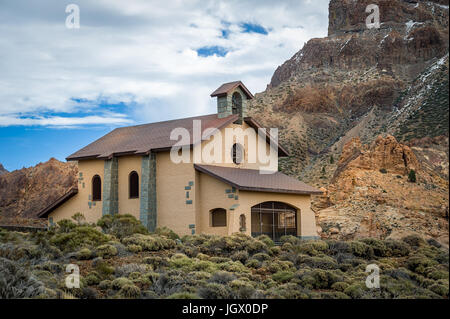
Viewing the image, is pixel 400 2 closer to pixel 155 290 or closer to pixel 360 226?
pixel 360 226

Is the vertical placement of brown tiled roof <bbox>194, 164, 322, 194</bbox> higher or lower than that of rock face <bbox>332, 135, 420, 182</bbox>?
lower

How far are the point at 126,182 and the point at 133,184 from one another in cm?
43

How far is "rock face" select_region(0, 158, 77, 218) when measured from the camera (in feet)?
173

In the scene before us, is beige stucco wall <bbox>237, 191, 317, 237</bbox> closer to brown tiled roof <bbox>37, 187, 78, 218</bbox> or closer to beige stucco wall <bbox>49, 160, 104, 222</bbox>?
beige stucco wall <bbox>49, 160, 104, 222</bbox>

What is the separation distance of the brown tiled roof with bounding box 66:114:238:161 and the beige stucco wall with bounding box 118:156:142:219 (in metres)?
0.59

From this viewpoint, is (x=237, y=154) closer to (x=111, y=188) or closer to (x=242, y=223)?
(x=242, y=223)

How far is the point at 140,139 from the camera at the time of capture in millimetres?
31203

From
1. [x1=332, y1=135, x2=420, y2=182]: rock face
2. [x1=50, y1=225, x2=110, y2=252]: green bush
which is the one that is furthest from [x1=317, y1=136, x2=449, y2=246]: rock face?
[x1=50, y1=225, x2=110, y2=252]: green bush

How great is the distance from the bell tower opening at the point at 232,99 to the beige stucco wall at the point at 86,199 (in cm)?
774

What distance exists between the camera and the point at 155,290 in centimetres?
1581

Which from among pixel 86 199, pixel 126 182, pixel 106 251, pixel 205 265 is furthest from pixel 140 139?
pixel 205 265

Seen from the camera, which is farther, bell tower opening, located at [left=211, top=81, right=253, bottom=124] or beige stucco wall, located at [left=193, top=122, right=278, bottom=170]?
bell tower opening, located at [left=211, top=81, right=253, bottom=124]
